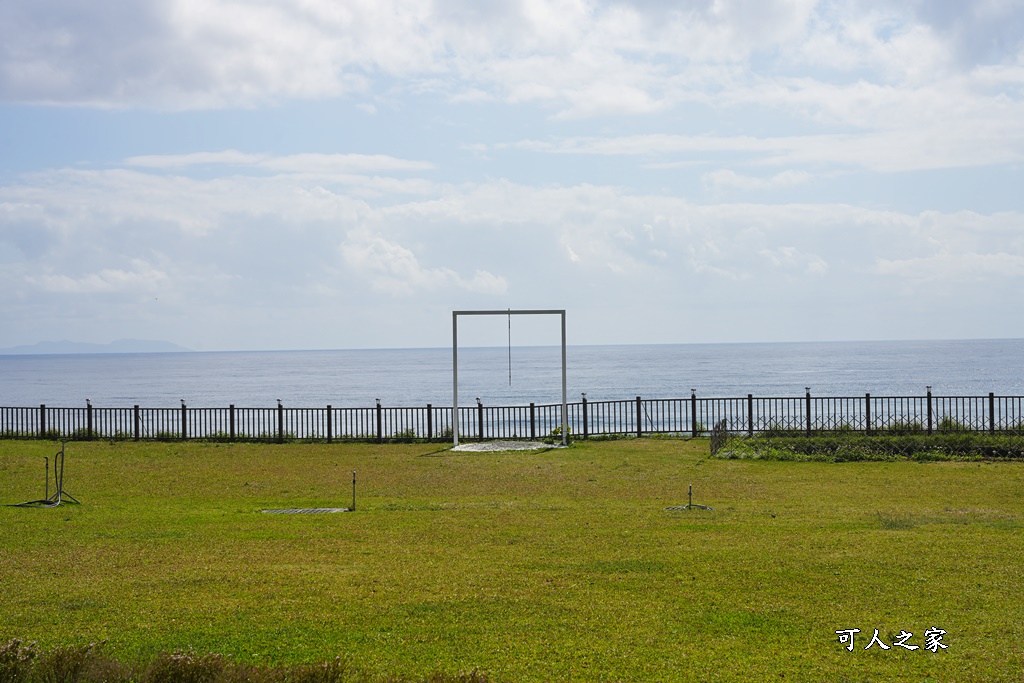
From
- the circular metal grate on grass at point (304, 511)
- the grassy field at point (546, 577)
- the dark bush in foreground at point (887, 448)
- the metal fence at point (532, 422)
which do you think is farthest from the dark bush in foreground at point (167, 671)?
the metal fence at point (532, 422)

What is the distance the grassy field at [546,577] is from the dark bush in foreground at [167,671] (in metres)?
0.31

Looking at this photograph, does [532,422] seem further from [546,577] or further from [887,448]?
[546,577]

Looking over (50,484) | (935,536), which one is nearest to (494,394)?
(50,484)

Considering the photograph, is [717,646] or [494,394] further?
[494,394]

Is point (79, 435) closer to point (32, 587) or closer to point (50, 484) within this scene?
point (50, 484)

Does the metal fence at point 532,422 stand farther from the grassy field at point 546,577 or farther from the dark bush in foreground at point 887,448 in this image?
the grassy field at point 546,577

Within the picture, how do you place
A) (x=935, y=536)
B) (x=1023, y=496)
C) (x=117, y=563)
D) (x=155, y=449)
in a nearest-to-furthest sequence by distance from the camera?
(x=117, y=563) < (x=935, y=536) < (x=1023, y=496) < (x=155, y=449)

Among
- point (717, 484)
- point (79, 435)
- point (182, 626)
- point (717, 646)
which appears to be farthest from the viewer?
point (79, 435)

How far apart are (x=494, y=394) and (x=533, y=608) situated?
80065 millimetres

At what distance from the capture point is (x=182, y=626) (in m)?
8.00

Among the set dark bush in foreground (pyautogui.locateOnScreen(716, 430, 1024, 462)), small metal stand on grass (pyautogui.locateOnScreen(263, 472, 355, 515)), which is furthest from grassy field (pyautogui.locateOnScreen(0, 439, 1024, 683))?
dark bush in foreground (pyautogui.locateOnScreen(716, 430, 1024, 462))

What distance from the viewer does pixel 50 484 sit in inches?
727

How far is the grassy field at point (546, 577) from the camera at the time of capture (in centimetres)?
727

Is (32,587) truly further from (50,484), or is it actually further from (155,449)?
(155,449)
